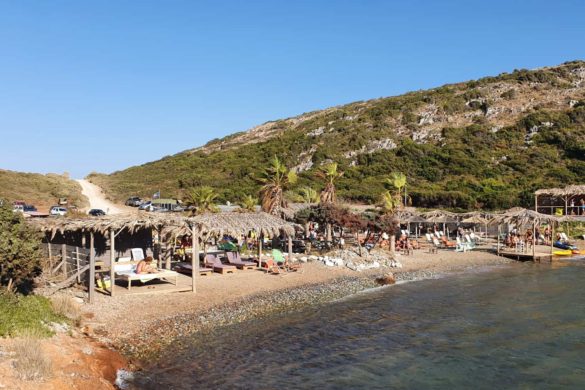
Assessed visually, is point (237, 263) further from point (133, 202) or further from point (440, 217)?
point (133, 202)

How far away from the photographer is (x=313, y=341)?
12.8m

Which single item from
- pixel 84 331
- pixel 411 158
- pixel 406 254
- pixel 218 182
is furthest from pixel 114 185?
pixel 84 331

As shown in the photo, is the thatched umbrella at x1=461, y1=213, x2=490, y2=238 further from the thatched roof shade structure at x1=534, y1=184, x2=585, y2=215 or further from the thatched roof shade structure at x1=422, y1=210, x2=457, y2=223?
the thatched roof shade structure at x1=534, y1=184, x2=585, y2=215

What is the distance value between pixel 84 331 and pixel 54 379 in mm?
3437

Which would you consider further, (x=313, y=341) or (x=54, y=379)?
(x=313, y=341)

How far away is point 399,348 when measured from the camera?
12484 mm

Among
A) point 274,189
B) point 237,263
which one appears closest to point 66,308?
point 237,263

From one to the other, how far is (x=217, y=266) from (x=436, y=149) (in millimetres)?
46819

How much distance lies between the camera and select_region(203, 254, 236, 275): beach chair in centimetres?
2006

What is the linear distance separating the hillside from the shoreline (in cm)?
3627

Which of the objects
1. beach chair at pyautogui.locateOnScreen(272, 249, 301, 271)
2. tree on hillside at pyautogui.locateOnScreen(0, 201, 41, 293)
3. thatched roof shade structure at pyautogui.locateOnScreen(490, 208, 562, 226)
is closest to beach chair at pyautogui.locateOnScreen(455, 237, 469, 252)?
thatched roof shade structure at pyautogui.locateOnScreen(490, 208, 562, 226)

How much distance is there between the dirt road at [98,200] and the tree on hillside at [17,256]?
32009mm

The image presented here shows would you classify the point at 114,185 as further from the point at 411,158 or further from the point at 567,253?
the point at 567,253

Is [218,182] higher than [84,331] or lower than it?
higher
